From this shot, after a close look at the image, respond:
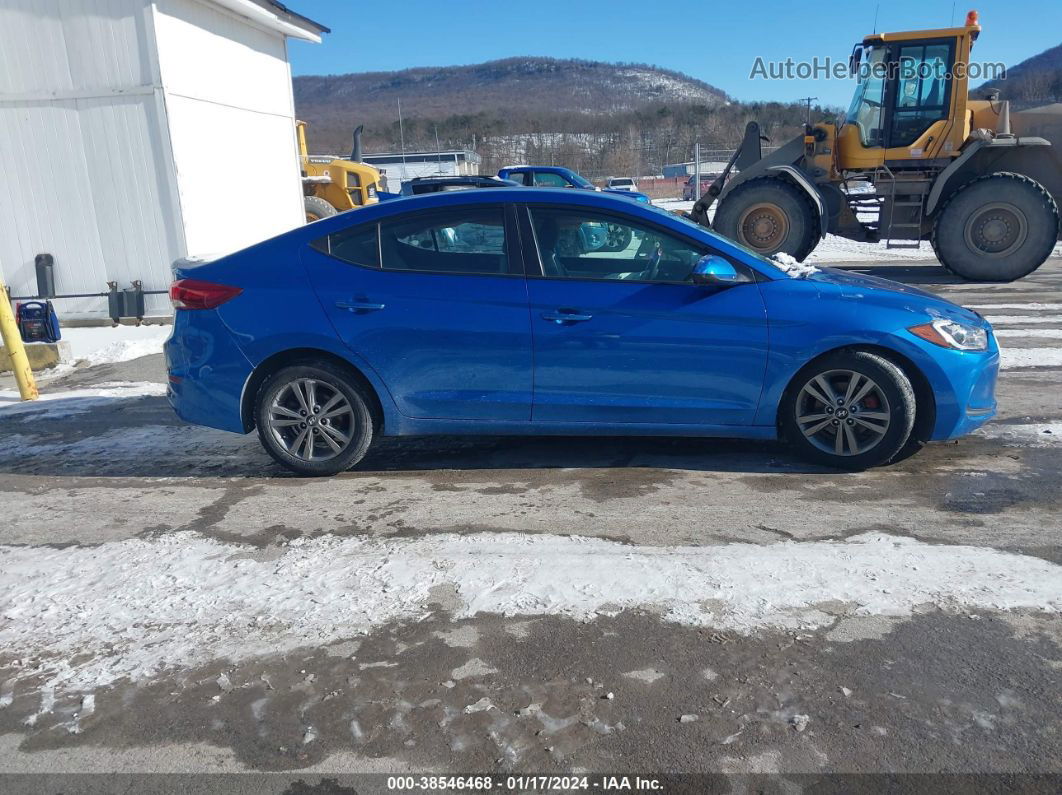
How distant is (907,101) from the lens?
12.2m

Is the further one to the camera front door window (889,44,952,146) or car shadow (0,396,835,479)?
front door window (889,44,952,146)

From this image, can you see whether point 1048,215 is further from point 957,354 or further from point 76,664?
point 76,664

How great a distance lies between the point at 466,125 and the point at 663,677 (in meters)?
85.1

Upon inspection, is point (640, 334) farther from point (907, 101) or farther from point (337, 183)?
point (337, 183)

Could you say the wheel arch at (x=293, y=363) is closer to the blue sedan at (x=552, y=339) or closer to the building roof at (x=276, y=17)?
the blue sedan at (x=552, y=339)

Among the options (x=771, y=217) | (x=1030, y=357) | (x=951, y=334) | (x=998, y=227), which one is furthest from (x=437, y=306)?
(x=998, y=227)

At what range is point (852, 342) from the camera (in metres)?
4.41

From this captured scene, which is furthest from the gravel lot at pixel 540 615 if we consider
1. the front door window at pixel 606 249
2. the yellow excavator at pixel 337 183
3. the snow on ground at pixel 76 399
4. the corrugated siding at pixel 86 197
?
the yellow excavator at pixel 337 183

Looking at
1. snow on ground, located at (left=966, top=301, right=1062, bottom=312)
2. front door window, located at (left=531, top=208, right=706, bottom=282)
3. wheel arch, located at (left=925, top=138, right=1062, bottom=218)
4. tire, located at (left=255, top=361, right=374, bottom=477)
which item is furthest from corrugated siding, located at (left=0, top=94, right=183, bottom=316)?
wheel arch, located at (left=925, top=138, right=1062, bottom=218)

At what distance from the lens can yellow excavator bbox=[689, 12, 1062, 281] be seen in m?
11.7

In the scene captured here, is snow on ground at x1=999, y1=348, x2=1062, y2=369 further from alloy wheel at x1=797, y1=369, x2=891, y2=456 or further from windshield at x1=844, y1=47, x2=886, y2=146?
windshield at x1=844, y1=47, x2=886, y2=146

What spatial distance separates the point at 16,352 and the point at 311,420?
3582 mm

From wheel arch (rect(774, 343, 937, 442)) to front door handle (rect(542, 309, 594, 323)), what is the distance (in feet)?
3.83

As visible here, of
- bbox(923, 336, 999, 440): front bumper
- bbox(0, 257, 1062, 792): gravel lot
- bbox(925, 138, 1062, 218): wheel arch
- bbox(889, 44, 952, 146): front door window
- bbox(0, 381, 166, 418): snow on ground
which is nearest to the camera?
bbox(0, 257, 1062, 792): gravel lot
